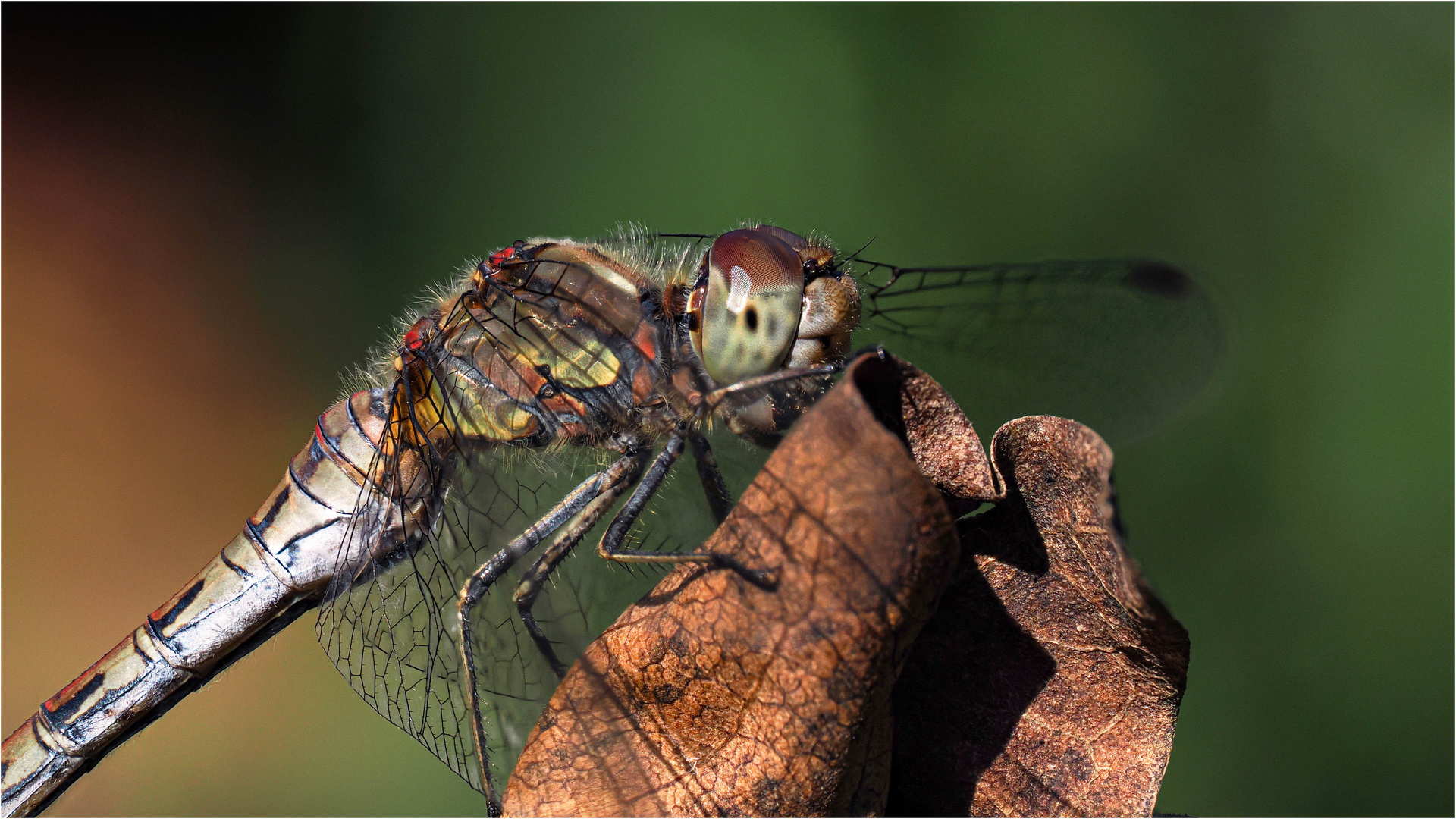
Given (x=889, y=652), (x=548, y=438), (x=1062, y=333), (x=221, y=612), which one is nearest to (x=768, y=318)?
(x=548, y=438)

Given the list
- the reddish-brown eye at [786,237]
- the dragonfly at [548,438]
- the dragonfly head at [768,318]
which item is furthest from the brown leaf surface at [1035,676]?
the reddish-brown eye at [786,237]

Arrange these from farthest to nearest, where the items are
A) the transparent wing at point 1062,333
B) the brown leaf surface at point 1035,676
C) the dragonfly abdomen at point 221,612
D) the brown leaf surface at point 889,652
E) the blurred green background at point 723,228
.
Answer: the blurred green background at point 723,228, the transparent wing at point 1062,333, the dragonfly abdomen at point 221,612, the brown leaf surface at point 1035,676, the brown leaf surface at point 889,652

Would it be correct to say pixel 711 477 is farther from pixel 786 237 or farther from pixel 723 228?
pixel 723 228

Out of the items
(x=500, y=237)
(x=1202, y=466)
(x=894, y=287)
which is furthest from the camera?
(x=500, y=237)

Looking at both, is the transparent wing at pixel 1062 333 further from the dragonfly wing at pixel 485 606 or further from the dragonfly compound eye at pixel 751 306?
the dragonfly wing at pixel 485 606

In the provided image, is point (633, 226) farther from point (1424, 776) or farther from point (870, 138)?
point (1424, 776)

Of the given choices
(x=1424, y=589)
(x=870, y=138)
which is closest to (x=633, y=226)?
(x=870, y=138)

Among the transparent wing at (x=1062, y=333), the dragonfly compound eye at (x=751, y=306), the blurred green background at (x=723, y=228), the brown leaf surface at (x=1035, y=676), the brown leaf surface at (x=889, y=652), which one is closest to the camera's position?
the brown leaf surface at (x=889, y=652)
